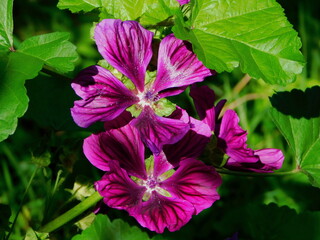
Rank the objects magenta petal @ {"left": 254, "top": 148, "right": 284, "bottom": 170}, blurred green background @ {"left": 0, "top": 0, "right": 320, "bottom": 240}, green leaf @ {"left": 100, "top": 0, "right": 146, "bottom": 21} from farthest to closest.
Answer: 1. blurred green background @ {"left": 0, "top": 0, "right": 320, "bottom": 240}
2. magenta petal @ {"left": 254, "top": 148, "right": 284, "bottom": 170}
3. green leaf @ {"left": 100, "top": 0, "right": 146, "bottom": 21}

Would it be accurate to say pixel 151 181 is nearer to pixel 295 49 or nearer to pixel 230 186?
pixel 295 49

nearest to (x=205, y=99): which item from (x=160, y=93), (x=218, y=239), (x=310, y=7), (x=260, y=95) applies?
(x=160, y=93)

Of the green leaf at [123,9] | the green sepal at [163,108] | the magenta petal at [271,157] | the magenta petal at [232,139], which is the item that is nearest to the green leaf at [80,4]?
the green leaf at [123,9]

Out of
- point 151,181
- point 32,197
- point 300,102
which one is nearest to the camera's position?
point 151,181

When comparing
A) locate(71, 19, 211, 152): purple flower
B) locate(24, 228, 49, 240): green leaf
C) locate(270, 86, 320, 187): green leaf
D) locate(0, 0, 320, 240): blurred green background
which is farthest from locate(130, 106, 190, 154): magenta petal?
locate(270, 86, 320, 187): green leaf

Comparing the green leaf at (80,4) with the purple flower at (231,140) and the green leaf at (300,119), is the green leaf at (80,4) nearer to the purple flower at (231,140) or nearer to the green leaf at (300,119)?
the purple flower at (231,140)

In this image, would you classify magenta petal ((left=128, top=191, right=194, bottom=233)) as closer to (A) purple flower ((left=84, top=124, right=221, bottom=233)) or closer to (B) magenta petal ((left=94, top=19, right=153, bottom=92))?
Answer: (A) purple flower ((left=84, top=124, right=221, bottom=233))
